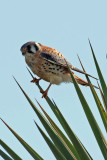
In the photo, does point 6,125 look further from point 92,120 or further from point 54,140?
point 92,120

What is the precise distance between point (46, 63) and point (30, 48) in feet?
1.84

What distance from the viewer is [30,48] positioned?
6160 mm

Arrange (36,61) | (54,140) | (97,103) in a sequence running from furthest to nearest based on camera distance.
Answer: (36,61)
(97,103)
(54,140)

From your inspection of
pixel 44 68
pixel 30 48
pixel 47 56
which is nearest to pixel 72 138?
pixel 44 68

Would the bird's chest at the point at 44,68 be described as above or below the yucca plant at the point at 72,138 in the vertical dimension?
below

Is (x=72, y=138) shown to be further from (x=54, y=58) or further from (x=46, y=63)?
(x=54, y=58)

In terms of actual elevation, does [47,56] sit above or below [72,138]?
below

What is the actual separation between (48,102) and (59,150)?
1013 millimetres

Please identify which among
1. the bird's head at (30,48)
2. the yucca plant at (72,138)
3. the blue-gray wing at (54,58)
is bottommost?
the blue-gray wing at (54,58)

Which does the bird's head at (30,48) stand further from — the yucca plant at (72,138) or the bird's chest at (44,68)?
the yucca plant at (72,138)

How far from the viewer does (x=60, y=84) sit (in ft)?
19.4

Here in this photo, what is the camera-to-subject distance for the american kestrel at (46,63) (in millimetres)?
5672

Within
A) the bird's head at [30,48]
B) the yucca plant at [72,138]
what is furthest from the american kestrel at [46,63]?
the yucca plant at [72,138]

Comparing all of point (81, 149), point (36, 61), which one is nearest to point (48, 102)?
point (81, 149)
